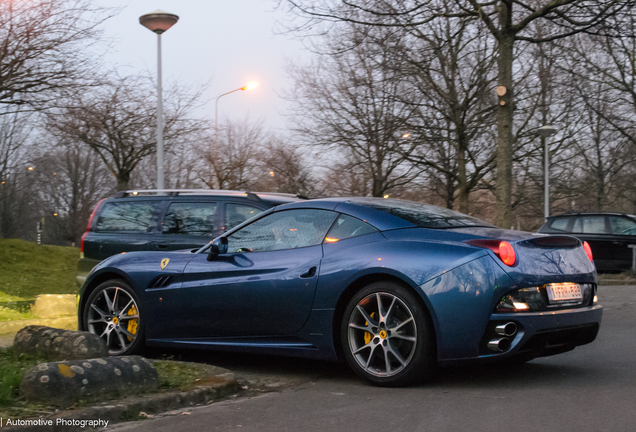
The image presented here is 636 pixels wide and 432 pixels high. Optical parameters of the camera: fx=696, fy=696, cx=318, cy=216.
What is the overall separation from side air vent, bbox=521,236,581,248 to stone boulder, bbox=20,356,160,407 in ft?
8.94

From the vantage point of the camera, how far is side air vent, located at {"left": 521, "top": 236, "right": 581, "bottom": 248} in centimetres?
486

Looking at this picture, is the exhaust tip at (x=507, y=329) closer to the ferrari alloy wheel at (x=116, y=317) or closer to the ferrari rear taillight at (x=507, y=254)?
the ferrari rear taillight at (x=507, y=254)

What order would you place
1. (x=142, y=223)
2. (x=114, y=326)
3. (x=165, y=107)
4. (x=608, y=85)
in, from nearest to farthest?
(x=114, y=326)
(x=142, y=223)
(x=165, y=107)
(x=608, y=85)

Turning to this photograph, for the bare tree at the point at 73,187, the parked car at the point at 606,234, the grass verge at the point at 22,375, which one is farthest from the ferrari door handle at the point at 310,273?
the bare tree at the point at 73,187

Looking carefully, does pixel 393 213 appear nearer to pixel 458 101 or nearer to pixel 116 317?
pixel 116 317

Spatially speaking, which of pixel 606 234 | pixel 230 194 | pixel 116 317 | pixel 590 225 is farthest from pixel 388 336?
pixel 590 225

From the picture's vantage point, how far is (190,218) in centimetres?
878

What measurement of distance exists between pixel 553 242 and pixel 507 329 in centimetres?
82

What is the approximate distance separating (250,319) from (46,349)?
61.7 inches

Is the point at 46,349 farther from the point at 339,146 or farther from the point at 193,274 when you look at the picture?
the point at 339,146

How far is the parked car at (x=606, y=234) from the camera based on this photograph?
15.9m

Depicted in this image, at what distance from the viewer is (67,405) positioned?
406 cm

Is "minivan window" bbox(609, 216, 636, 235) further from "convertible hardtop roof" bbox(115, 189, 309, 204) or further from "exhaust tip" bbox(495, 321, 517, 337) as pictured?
"exhaust tip" bbox(495, 321, 517, 337)

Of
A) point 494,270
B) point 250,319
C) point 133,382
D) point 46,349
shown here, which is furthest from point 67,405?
point 494,270
